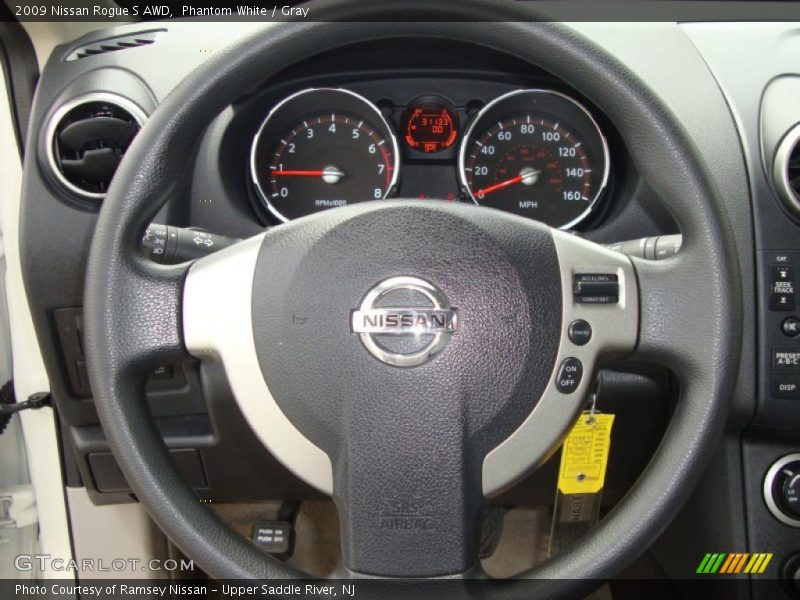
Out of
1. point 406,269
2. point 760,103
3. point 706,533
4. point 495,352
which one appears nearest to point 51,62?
point 406,269

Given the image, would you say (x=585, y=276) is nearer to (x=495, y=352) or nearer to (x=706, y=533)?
(x=495, y=352)

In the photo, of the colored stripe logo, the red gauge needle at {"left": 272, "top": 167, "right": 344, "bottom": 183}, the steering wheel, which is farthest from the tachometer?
the colored stripe logo

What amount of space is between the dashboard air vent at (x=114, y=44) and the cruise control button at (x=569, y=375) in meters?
0.80

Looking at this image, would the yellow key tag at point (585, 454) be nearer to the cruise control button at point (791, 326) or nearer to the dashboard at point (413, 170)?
Result: the dashboard at point (413, 170)

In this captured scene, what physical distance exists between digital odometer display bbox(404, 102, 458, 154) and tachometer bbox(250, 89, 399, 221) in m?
0.05

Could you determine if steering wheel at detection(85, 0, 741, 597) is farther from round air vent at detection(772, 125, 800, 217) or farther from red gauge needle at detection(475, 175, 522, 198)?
red gauge needle at detection(475, 175, 522, 198)

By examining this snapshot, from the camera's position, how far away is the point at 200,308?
32.2 inches

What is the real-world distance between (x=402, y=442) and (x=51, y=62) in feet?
2.70

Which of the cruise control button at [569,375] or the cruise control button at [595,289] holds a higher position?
the cruise control button at [595,289]

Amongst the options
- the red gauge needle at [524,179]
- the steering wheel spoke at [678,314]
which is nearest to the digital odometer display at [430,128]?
the red gauge needle at [524,179]

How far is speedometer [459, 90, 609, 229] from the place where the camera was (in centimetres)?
129

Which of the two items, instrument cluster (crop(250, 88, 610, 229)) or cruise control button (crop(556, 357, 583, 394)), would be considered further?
instrument cluster (crop(250, 88, 610, 229))

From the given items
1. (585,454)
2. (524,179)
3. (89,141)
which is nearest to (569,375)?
(585,454)

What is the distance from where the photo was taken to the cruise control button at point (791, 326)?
42.9 inches
